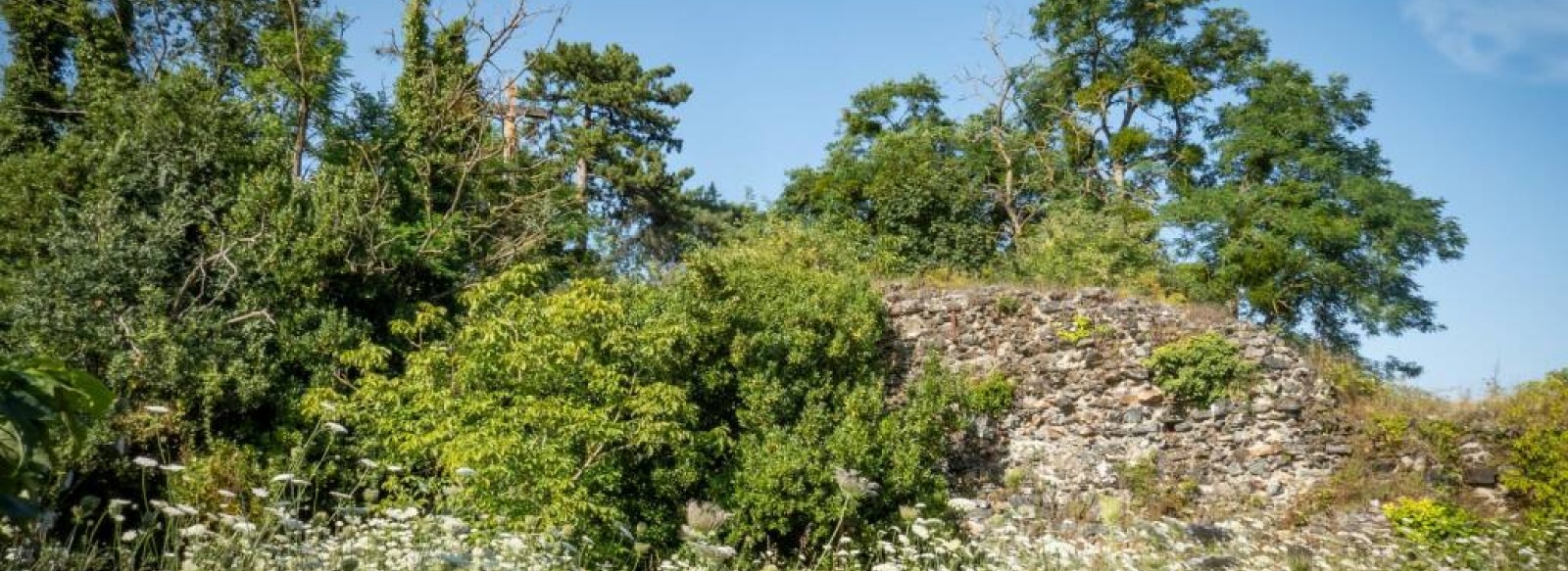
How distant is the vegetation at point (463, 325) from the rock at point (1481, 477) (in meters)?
0.27

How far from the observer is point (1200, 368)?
1252cm

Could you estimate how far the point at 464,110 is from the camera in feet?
50.6

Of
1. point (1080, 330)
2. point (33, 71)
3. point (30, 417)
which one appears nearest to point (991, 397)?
point (1080, 330)

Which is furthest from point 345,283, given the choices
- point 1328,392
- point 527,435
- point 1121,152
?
point 1121,152

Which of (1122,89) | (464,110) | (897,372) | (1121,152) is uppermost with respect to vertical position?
(1122,89)

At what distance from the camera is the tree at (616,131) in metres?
25.2

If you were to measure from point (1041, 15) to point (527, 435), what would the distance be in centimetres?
2024

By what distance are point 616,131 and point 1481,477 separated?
2093cm

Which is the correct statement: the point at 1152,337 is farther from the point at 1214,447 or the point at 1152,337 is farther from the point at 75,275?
the point at 75,275

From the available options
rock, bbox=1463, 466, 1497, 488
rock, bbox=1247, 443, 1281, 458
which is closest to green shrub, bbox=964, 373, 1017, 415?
rock, bbox=1247, 443, 1281, 458

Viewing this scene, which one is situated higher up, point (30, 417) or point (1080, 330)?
point (1080, 330)

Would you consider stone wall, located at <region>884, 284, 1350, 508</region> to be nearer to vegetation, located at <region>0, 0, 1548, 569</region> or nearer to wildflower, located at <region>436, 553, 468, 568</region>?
vegetation, located at <region>0, 0, 1548, 569</region>

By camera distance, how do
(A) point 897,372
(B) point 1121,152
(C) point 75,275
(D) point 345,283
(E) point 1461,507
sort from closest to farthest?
1. (E) point 1461,507
2. (C) point 75,275
3. (D) point 345,283
4. (A) point 897,372
5. (B) point 1121,152

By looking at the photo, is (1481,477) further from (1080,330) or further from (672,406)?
(672,406)
